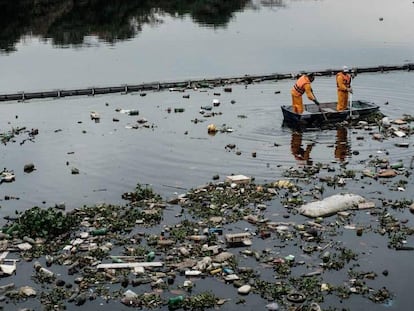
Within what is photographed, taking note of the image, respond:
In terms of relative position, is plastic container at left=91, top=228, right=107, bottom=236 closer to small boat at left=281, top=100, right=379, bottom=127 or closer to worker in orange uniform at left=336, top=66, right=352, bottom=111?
small boat at left=281, top=100, right=379, bottom=127

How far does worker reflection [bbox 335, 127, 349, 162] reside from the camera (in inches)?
750

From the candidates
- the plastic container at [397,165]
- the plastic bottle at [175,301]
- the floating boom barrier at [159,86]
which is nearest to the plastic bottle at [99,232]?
the plastic bottle at [175,301]

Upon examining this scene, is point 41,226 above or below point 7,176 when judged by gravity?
below

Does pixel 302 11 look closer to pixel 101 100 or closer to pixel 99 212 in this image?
pixel 101 100

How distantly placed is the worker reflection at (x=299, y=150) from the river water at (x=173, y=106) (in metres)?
0.21

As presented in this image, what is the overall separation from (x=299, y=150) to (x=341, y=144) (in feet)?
4.89

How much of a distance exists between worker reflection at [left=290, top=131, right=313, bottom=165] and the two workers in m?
1.31

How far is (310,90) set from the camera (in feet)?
71.8

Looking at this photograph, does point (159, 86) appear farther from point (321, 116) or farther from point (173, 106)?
point (321, 116)

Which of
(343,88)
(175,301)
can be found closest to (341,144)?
(343,88)

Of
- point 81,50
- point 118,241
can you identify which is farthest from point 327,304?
point 81,50

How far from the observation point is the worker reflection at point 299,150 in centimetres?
1889

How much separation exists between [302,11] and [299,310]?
54.9m

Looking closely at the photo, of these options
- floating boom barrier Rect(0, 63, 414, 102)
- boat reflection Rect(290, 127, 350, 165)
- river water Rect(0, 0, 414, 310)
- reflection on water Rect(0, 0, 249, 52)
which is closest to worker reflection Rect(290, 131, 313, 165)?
boat reflection Rect(290, 127, 350, 165)
